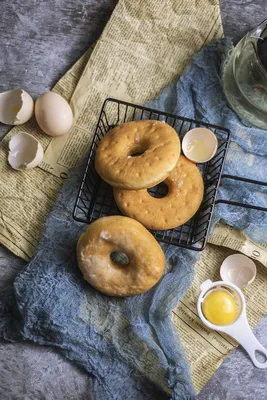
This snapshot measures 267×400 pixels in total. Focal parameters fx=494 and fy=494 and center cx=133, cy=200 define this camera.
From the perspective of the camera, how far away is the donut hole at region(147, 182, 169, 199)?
130 centimetres

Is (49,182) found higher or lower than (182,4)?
lower

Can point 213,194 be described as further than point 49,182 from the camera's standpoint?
No

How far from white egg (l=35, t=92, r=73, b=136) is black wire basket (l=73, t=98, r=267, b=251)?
0.30 feet

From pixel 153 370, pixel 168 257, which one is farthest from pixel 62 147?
pixel 153 370

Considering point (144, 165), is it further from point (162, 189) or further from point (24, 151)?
point (24, 151)

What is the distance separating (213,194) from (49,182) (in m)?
0.45

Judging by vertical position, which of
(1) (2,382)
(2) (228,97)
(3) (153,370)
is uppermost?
(2) (228,97)

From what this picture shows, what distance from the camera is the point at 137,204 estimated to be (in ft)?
3.99

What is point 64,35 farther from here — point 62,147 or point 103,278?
point 103,278

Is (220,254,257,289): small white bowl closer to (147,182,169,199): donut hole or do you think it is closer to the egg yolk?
the egg yolk

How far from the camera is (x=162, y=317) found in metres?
1.26

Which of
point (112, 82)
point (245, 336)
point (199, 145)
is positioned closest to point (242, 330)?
point (245, 336)

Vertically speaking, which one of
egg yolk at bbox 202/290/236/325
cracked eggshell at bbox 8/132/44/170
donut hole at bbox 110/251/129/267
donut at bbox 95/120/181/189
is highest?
donut at bbox 95/120/181/189

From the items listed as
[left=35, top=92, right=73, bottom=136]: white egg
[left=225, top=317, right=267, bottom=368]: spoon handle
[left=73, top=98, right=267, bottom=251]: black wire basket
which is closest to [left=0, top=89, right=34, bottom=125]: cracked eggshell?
[left=35, top=92, right=73, bottom=136]: white egg
